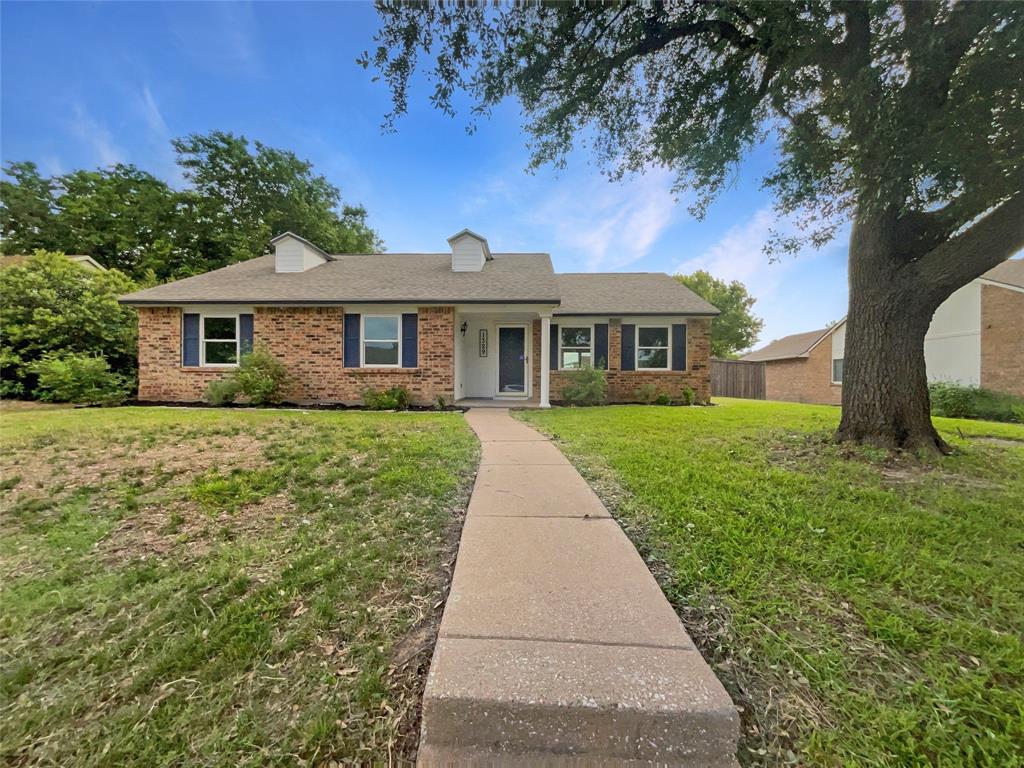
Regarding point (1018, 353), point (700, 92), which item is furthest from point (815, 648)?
point (1018, 353)

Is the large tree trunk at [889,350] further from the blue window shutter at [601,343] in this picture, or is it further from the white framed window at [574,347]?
the white framed window at [574,347]

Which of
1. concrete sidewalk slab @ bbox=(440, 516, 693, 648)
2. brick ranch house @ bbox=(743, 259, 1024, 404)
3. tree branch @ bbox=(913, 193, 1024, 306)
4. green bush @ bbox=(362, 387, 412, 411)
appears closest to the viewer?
concrete sidewalk slab @ bbox=(440, 516, 693, 648)

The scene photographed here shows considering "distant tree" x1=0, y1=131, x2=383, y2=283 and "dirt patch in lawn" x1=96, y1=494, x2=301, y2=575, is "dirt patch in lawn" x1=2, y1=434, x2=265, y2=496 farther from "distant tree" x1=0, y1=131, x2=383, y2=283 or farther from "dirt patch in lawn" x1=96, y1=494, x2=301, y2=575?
"distant tree" x1=0, y1=131, x2=383, y2=283

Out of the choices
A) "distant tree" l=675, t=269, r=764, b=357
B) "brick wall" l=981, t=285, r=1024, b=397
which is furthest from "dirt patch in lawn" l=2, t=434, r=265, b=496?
"distant tree" l=675, t=269, r=764, b=357

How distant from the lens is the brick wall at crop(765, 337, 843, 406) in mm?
19062

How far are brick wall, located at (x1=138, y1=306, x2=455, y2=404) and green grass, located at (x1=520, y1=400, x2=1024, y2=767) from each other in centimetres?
637

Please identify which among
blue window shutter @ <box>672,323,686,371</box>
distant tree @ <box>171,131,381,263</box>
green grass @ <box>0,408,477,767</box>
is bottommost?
green grass @ <box>0,408,477,767</box>

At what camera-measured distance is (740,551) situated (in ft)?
8.15

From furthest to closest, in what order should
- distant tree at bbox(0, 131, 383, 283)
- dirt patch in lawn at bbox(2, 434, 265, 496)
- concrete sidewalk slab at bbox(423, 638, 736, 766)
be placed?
distant tree at bbox(0, 131, 383, 283), dirt patch in lawn at bbox(2, 434, 265, 496), concrete sidewalk slab at bbox(423, 638, 736, 766)

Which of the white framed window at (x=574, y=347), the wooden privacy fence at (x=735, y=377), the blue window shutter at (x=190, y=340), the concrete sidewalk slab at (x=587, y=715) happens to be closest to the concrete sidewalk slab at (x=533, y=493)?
the concrete sidewalk slab at (x=587, y=715)

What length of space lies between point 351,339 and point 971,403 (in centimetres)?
1687

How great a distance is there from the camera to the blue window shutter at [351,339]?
10.3m

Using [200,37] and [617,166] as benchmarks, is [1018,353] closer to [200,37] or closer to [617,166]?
[617,166]

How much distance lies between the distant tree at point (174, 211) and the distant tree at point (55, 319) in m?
8.79
